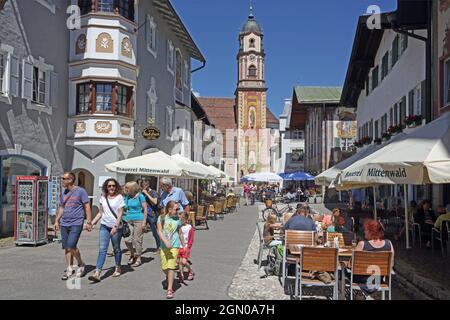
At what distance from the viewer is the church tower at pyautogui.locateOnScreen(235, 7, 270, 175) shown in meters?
94.2

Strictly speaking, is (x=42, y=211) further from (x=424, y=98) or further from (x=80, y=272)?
(x=424, y=98)

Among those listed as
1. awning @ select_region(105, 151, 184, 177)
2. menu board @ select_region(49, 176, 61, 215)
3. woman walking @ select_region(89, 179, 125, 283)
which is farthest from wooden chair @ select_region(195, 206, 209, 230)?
woman walking @ select_region(89, 179, 125, 283)

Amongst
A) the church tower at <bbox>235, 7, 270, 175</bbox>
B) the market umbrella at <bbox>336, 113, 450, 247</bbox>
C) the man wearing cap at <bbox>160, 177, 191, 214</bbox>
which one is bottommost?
the man wearing cap at <bbox>160, 177, 191, 214</bbox>

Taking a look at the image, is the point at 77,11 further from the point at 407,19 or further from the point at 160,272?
the point at 160,272

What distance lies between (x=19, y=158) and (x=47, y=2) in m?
5.30

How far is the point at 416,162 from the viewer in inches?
281

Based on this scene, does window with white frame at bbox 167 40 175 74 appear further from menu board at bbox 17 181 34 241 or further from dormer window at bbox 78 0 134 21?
menu board at bbox 17 181 34 241

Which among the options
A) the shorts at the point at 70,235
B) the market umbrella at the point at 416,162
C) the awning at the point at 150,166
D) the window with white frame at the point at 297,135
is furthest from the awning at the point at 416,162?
the window with white frame at the point at 297,135

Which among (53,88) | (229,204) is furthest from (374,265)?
(229,204)

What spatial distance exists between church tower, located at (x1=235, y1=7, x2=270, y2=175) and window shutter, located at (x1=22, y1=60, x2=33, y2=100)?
78217 millimetres

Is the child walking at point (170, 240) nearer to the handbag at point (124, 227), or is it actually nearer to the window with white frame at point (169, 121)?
the handbag at point (124, 227)

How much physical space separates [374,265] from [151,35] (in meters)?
19.0
